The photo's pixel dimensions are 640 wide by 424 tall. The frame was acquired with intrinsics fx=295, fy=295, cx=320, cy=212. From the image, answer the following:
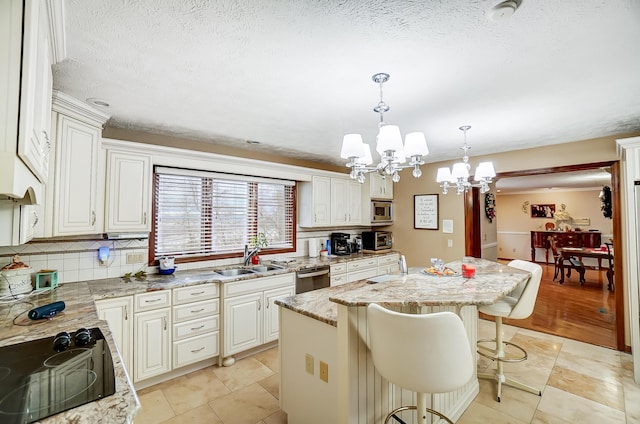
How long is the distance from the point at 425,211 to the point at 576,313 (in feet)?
8.73

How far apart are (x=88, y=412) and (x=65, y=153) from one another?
2.04 metres

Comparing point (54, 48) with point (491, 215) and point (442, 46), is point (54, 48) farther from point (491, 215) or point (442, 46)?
point (491, 215)

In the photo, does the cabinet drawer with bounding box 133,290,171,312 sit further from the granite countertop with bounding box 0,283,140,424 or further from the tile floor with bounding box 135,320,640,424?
the tile floor with bounding box 135,320,640,424

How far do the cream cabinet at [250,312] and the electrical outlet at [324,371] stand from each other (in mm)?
1514

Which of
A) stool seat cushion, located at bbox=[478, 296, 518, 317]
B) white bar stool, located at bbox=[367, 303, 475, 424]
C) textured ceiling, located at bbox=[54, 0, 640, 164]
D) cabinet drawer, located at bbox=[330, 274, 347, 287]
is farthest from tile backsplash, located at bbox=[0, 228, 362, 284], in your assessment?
stool seat cushion, located at bbox=[478, 296, 518, 317]

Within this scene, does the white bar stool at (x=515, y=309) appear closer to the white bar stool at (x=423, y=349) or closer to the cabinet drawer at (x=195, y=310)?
the white bar stool at (x=423, y=349)

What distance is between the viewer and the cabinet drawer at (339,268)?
4055 millimetres

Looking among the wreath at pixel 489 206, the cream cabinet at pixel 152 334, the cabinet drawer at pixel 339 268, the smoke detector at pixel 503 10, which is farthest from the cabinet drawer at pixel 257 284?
the wreath at pixel 489 206

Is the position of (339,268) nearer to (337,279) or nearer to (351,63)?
(337,279)

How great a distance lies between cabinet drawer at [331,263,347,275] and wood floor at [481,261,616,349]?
7.92 feet

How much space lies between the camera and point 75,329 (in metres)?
1.59

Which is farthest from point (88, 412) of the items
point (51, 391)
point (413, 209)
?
point (413, 209)

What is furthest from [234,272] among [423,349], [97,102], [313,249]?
[423,349]

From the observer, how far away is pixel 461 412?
7.39ft
